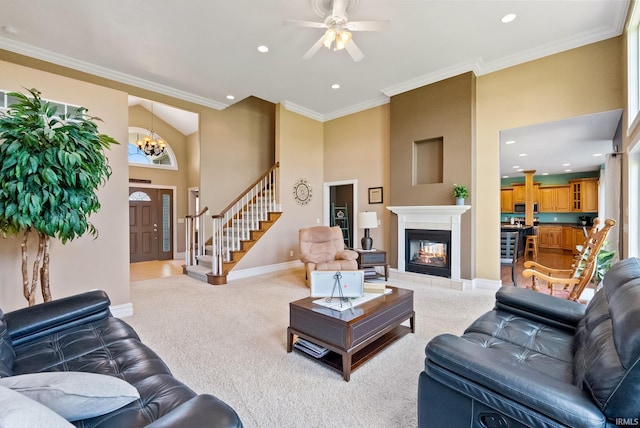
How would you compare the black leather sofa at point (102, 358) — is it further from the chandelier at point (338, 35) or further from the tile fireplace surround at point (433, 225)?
the tile fireplace surround at point (433, 225)

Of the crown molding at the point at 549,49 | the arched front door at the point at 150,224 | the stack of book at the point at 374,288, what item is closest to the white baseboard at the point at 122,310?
the stack of book at the point at 374,288

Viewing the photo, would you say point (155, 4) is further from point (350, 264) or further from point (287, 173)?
point (350, 264)

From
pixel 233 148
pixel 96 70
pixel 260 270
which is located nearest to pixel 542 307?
pixel 260 270

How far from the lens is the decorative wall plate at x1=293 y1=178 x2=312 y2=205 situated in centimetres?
663

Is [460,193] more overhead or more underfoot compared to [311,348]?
more overhead

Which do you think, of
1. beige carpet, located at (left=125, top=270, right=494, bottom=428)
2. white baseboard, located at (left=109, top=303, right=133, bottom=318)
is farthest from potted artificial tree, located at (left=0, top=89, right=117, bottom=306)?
beige carpet, located at (left=125, top=270, right=494, bottom=428)

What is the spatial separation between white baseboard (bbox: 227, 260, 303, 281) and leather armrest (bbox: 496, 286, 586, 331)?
4.49 metres

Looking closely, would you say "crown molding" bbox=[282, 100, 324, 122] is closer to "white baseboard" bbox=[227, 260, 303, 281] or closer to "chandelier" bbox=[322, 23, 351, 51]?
"chandelier" bbox=[322, 23, 351, 51]

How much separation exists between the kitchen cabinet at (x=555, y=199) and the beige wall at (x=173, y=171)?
12222mm

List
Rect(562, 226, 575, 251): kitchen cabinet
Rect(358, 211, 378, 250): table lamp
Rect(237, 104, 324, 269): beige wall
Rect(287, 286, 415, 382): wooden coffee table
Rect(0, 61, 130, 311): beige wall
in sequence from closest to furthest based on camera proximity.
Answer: Rect(287, 286, 415, 382): wooden coffee table < Rect(0, 61, 130, 311): beige wall < Rect(358, 211, 378, 250): table lamp < Rect(237, 104, 324, 269): beige wall < Rect(562, 226, 575, 251): kitchen cabinet

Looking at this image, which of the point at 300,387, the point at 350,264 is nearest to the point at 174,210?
the point at 350,264

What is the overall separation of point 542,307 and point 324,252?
11.6ft

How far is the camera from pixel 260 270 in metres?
5.93

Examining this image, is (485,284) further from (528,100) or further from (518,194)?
(518,194)
